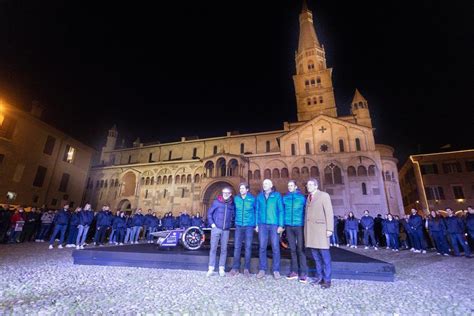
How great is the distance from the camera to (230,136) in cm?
4116

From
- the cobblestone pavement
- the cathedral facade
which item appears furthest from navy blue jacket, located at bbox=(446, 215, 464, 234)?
the cathedral facade

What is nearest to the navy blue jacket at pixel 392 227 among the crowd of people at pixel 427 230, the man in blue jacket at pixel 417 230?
the crowd of people at pixel 427 230

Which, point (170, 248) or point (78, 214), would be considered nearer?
point (170, 248)

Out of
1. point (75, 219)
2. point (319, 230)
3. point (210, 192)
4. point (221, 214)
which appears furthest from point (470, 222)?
point (210, 192)

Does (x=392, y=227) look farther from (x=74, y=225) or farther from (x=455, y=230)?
(x=74, y=225)

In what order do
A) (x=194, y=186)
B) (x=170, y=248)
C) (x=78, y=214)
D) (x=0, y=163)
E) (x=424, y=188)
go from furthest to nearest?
(x=194, y=186) → (x=424, y=188) → (x=0, y=163) → (x=78, y=214) → (x=170, y=248)

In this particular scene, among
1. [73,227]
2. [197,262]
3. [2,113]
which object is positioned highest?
[2,113]

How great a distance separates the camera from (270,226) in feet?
19.0

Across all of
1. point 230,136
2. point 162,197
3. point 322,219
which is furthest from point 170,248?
point 230,136

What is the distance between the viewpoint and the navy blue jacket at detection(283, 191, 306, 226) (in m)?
5.67

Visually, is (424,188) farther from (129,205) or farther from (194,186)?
(129,205)

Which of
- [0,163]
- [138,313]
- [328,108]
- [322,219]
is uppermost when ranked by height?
[328,108]

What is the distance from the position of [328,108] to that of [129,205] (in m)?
39.5

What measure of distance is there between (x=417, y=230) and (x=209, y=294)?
514 inches
